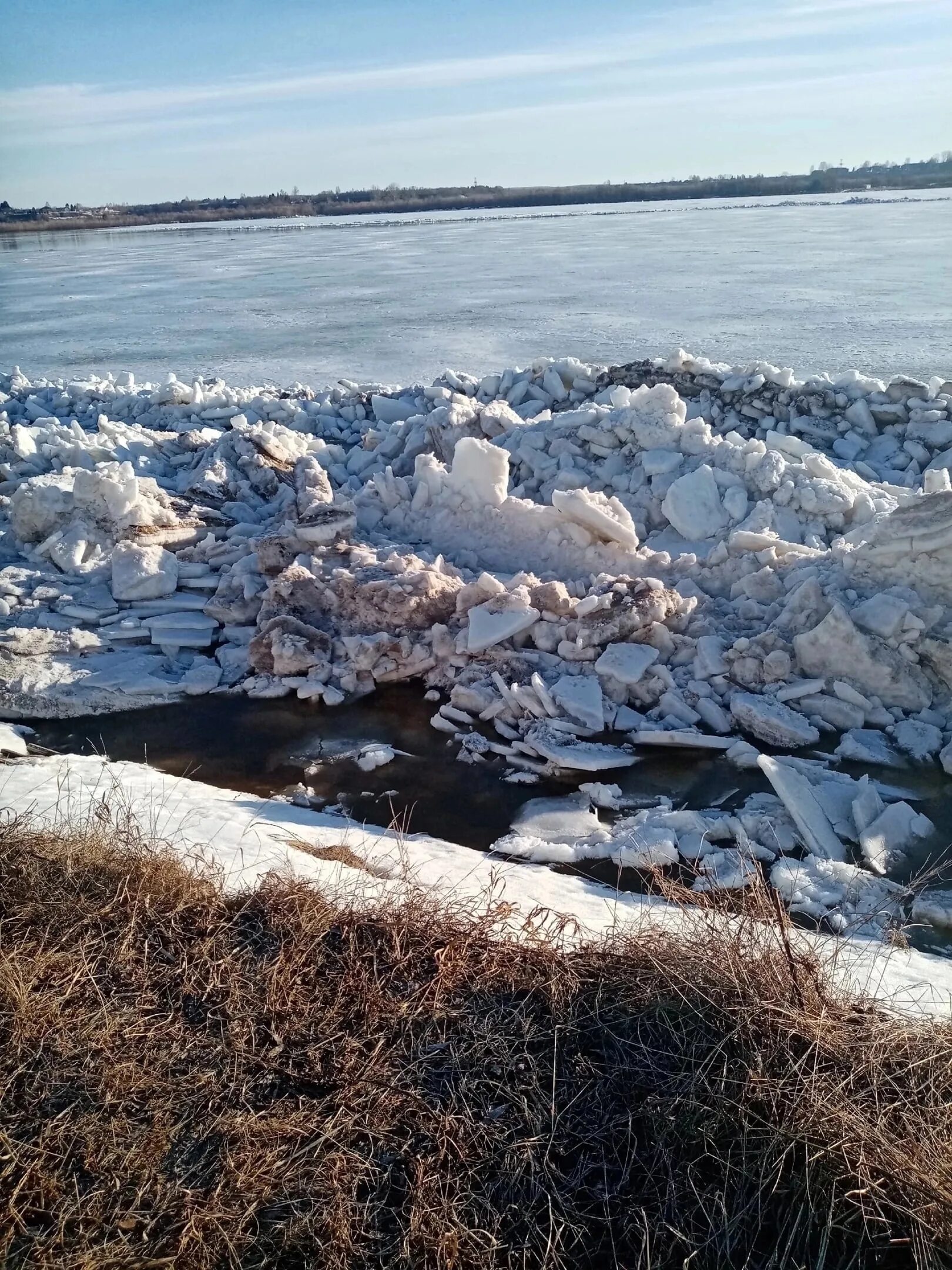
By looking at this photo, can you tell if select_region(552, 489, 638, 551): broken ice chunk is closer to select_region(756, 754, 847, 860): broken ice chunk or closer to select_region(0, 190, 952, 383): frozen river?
select_region(756, 754, 847, 860): broken ice chunk

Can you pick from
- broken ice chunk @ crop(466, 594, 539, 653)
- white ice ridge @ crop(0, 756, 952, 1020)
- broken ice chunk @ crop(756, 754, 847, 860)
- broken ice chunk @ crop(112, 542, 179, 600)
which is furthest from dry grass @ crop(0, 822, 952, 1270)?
broken ice chunk @ crop(112, 542, 179, 600)

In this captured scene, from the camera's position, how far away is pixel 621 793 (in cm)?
542

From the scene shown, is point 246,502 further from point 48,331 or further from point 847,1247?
point 48,331

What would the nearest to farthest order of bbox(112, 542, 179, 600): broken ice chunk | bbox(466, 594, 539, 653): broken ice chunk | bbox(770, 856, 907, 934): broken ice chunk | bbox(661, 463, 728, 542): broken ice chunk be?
1. bbox(770, 856, 907, 934): broken ice chunk
2. bbox(466, 594, 539, 653): broken ice chunk
3. bbox(661, 463, 728, 542): broken ice chunk
4. bbox(112, 542, 179, 600): broken ice chunk

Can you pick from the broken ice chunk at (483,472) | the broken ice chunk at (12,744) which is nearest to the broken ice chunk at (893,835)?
the broken ice chunk at (483,472)

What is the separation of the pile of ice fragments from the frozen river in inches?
217

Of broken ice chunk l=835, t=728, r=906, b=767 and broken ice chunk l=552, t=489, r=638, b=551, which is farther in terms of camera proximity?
broken ice chunk l=552, t=489, r=638, b=551

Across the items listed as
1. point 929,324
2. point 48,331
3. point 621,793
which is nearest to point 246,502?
point 621,793

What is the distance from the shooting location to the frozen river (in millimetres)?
15414

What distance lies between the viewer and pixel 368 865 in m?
4.41

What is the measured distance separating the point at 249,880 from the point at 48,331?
20.8m

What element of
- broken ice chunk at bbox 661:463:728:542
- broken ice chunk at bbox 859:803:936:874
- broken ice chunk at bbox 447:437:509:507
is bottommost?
broken ice chunk at bbox 859:803:936:874

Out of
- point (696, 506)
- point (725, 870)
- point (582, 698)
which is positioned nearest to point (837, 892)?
point (725, 870)

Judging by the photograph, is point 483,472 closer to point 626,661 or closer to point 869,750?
point 626,661
